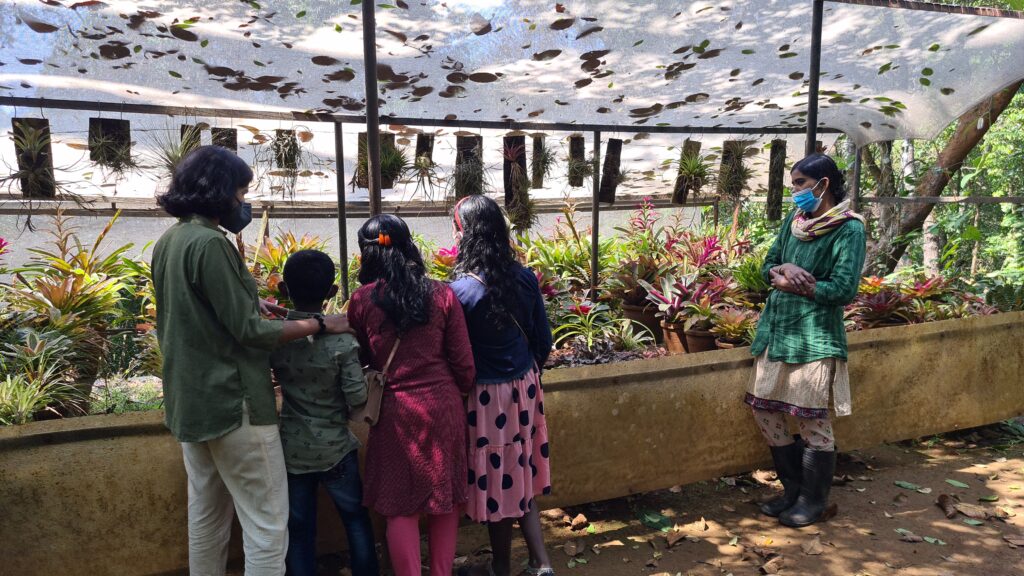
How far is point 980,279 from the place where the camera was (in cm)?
489

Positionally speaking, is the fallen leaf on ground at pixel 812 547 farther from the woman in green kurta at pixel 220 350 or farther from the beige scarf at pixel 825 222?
the woman in green kurta at pixel 220 350

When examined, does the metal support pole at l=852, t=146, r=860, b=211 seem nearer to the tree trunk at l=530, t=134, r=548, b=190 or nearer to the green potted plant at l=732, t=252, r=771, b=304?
the green potted plant at l=732, t=252, r=771, b=304

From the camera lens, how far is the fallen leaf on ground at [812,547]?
2.71m

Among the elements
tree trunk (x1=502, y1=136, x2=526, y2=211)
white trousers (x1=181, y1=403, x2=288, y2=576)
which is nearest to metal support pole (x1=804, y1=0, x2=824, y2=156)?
tree trunk (x1=502, y1=136, x2=526, y2=211)

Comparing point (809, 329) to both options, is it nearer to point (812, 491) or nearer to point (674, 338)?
point (812, 491)

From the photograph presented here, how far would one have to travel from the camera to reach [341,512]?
2104mm

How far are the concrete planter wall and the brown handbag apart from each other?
75 cm

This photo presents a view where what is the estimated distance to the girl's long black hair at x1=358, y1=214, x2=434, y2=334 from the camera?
1.99 meters

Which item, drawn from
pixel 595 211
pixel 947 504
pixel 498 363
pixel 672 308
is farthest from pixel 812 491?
pixel 595 211

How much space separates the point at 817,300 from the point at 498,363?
1421 mm

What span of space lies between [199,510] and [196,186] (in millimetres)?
960

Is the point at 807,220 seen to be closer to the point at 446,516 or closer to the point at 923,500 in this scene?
the point at 923,500

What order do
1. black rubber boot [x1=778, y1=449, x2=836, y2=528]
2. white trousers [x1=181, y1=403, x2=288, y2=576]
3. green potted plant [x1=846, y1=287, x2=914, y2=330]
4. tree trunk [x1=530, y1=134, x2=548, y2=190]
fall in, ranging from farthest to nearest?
green potted plant [x1=846, y1=287, x2=914, y2=330], tree trunk [x1=530, y1=134, x2=548, y2=190], black rubber boot [x1=778, y1=449, x2=836, y2=528], white trousers [x1=181, y1=403, x2=288, y2=576]

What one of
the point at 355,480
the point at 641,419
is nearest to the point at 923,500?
the point at 641,419
